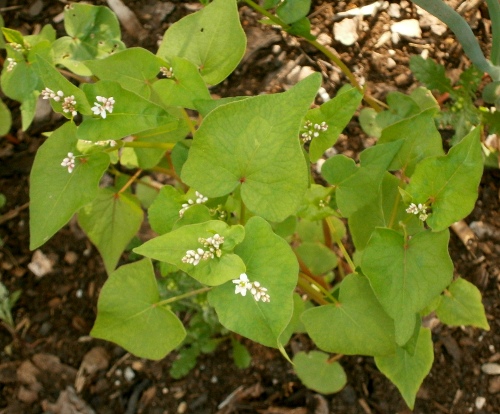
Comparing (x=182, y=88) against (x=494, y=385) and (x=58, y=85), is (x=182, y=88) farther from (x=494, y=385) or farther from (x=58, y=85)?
(x=494, y=385)

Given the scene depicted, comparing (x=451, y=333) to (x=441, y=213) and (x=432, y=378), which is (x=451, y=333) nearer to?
(x=432, y=378)

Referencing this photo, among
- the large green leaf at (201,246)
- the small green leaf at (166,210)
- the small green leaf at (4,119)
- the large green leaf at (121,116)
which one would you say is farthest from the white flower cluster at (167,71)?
the small green leaf at (4,119)

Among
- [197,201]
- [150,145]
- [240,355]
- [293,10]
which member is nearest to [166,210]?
[197,201]

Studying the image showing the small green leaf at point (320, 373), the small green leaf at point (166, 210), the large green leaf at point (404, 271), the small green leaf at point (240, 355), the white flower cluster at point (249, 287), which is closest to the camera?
the white flower cluster at point (249, 287)

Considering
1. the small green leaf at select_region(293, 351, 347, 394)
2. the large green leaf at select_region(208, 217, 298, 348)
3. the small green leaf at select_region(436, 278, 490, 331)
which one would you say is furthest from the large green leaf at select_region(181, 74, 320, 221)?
the small green leaf at select_region(293, 351, 347, 394)

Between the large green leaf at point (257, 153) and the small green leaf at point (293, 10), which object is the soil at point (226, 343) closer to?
the small green leaf at point (293, 10)

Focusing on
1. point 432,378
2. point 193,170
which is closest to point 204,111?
point 193,170
